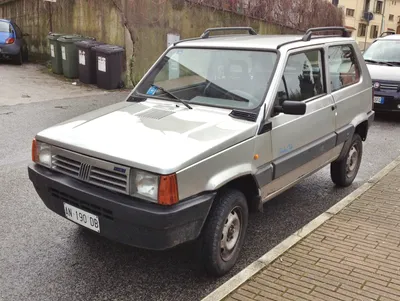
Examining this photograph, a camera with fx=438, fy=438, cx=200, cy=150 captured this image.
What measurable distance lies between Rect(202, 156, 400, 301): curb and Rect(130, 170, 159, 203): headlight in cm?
85

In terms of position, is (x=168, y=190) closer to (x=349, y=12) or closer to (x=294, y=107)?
(x=294, y=107)

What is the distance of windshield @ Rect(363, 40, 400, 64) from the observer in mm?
10805

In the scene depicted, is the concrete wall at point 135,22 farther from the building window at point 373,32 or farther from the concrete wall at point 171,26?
the building window at point 373,32

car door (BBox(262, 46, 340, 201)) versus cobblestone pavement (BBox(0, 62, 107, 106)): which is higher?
car door (BBox(262, 46, 340, 201))

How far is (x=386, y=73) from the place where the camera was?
10.0m

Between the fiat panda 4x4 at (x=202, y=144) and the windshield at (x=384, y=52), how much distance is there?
6.44 meters

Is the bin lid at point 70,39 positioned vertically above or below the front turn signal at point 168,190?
above

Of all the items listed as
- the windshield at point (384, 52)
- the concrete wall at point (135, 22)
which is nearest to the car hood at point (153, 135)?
the windshield at point (384, 52)

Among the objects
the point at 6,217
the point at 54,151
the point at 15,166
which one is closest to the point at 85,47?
the point at 15,166

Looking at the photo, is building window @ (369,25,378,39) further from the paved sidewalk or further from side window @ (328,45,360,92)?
the paved sidewalk

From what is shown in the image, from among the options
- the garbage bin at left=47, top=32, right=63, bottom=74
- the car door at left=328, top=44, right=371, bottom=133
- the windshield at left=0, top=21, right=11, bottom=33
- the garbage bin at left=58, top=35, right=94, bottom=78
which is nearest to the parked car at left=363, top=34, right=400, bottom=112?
the car door at left=328, top=44, right=371, bottom=133

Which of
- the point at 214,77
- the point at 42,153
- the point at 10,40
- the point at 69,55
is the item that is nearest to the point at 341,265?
the point at 214,77

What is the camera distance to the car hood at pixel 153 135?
9.85 ft

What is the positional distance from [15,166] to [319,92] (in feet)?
13.7
